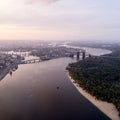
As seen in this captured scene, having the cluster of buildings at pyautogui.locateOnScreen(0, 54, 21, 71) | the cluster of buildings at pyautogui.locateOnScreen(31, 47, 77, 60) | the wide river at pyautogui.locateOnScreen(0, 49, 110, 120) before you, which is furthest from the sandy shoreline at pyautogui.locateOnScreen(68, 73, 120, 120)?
the cluster of buildings at pyautogui.locateOnScreen(31, 47, 77, 60)

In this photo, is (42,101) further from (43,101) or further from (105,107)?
(105,107)

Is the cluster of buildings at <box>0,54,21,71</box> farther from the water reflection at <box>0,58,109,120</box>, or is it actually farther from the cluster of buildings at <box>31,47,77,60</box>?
the water reflection at <box>0,58,109,120</box>

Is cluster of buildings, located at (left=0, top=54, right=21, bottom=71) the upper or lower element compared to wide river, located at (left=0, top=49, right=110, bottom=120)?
lower

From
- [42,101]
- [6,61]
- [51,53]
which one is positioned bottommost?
[51,53]

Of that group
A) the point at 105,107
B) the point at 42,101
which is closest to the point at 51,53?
the point at 42,101

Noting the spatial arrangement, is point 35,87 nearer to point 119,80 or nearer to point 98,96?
point 98,96

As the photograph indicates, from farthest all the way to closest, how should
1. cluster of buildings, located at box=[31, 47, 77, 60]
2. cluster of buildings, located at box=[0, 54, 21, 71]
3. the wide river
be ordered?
cluster of buildings, located at box=[31, 47, 77, 60]
cluster of buildings, located at box=[0, 54, 21, 71]
the wide river

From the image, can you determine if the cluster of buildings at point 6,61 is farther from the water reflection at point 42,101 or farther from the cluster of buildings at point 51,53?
the water reflection at point 42,101

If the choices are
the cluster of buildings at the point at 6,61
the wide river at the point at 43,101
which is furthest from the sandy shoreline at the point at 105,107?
the cluster of buildings at the point at 6,61

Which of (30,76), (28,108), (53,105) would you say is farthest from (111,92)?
(30,76)
